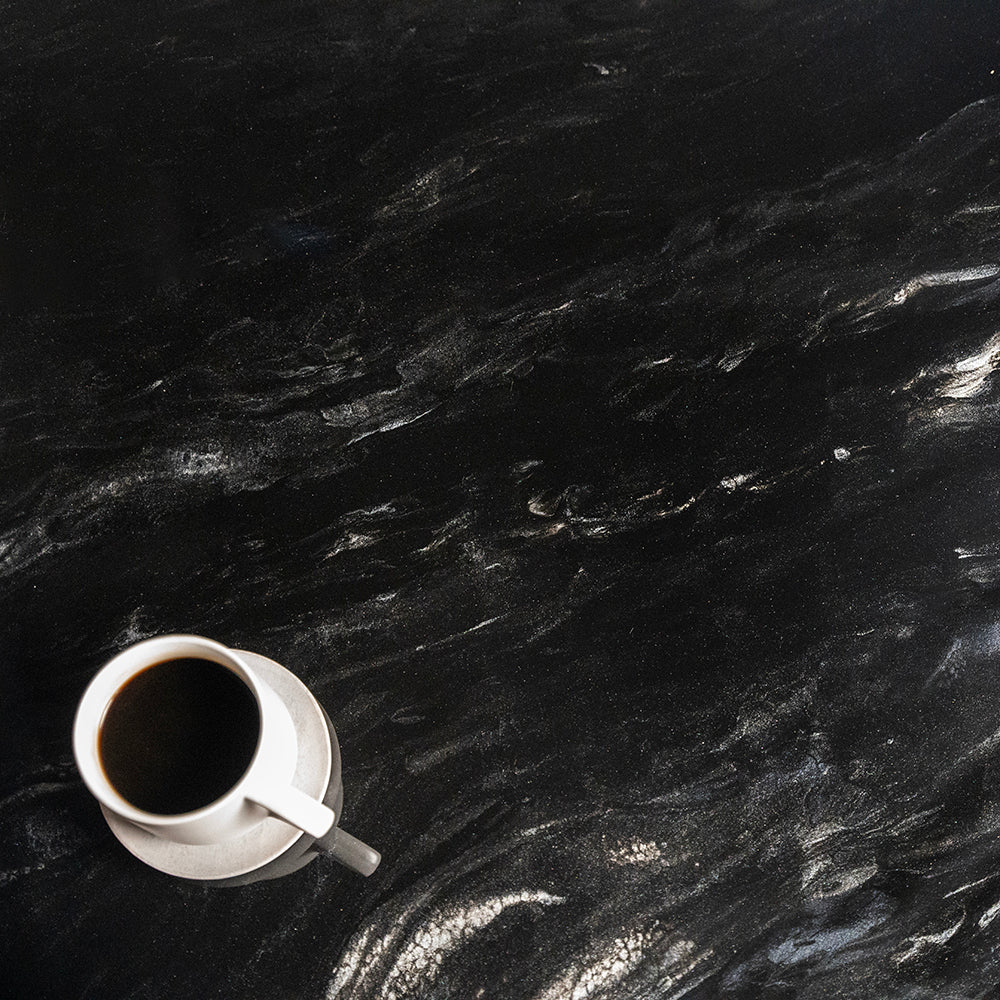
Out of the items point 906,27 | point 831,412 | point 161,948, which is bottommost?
point 161,948

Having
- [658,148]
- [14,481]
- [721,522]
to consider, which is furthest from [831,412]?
[14,481]

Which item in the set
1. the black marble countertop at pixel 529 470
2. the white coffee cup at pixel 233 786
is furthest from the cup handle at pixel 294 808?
the black marble countertop at pixel 529 470

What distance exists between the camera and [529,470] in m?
0.71

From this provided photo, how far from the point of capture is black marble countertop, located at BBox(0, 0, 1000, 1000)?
67 centimetres

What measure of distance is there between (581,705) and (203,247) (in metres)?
0.44

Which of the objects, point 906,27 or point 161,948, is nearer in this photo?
point 161,948

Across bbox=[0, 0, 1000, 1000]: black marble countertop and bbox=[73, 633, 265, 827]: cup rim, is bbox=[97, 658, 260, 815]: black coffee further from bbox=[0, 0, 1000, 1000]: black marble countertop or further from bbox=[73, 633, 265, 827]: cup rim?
bbox=[0, 0, 1000, 1000]: black marble countertop

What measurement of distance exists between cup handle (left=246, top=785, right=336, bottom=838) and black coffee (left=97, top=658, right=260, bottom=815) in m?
0.04

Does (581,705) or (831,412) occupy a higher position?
(831,412)

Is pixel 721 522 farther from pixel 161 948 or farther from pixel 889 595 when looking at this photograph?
pixel 161 948

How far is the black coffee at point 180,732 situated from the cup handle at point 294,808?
0.04 metres

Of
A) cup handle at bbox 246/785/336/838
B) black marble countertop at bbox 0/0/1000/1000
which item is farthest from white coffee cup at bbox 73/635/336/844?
black marble countertop at bbox 0/0/1000/1000

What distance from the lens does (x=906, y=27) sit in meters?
0.75

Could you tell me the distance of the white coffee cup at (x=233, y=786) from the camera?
53cm
